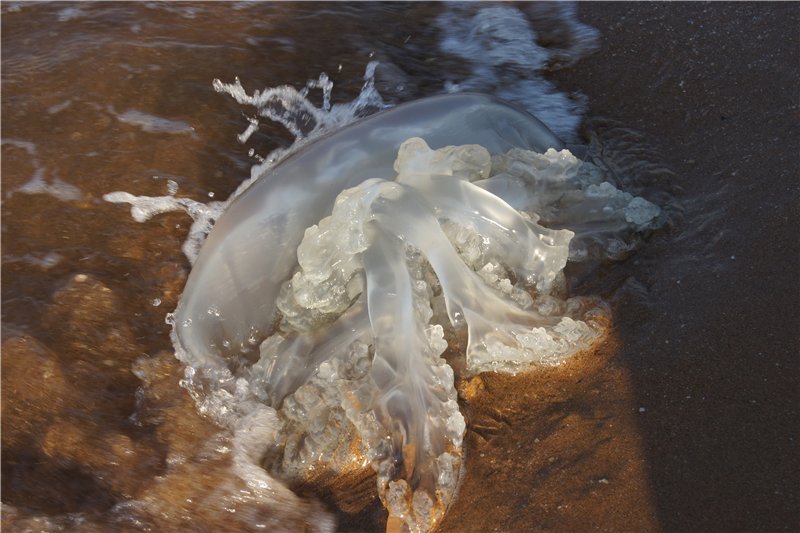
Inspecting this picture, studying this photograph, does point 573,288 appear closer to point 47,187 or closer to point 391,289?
point 391,289

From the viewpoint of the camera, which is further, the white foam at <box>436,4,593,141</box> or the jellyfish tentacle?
the white foam at <box>436,4,593,141</box>

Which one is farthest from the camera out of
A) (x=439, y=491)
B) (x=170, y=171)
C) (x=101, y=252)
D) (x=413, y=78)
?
(x=413, y=78)

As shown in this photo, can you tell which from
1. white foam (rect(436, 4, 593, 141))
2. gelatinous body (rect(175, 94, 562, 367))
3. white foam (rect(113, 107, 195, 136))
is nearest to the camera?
gelatinous body (rect(175, 94, 562, 367))

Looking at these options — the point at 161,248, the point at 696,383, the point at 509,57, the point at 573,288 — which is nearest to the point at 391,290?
the point at 573,288

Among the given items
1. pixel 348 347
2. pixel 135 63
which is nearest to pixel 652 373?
pixel 348 347

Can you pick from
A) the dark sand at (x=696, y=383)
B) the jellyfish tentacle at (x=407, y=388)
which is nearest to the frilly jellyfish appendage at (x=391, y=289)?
the jellyfish tentacle at (x=407, y=388)

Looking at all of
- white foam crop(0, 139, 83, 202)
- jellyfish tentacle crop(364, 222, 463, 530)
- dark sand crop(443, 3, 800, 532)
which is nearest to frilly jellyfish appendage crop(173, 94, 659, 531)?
jellyfish tentacle crop(364, 222, 463, 530)

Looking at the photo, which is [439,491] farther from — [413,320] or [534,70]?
[534,70]

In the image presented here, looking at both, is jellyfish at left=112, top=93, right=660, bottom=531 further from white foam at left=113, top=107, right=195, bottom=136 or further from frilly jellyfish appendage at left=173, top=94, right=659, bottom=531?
white foam at left=113, top=107, right=195, bottom=136
